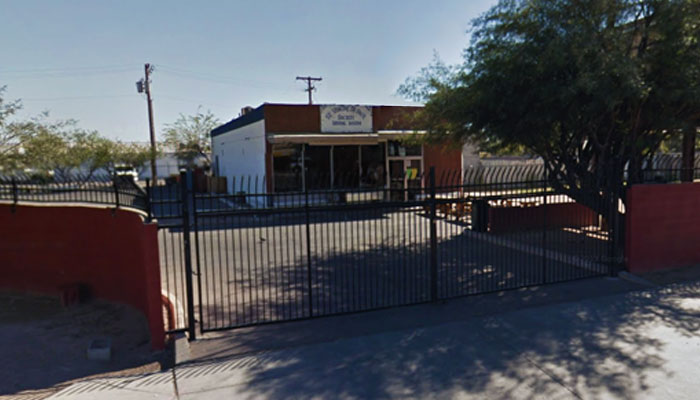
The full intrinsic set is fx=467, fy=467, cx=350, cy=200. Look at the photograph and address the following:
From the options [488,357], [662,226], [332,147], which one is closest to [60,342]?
[488,357]

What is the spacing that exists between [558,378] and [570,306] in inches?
94.3

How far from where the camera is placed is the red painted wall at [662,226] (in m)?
8.36

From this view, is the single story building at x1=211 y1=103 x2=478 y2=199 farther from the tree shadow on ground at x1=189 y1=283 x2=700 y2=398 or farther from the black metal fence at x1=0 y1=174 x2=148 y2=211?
the tree shadow on ground at x1=189 y1=283 x2=700 y2=398

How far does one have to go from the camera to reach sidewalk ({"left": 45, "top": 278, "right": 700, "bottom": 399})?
434cm

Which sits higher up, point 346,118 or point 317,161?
point 346,118

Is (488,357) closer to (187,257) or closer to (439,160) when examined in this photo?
(187,257)

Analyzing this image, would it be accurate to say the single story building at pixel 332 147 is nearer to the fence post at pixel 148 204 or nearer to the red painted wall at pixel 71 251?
the red painted wall at pixel 71 251

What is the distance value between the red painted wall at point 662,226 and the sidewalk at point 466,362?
7.41ft

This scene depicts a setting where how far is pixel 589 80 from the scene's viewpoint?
7.70m

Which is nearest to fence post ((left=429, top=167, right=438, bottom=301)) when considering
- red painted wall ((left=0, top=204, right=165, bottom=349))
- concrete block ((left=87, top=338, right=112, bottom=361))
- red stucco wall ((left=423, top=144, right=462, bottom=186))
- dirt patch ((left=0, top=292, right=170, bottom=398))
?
dirt patch ((left=0, top=292, right=170, bottom=398))

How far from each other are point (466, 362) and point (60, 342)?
542 cm

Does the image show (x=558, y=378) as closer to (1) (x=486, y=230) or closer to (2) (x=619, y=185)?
(2) (x=619, y=185)

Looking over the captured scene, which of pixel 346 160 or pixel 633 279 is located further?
pixel 346 160

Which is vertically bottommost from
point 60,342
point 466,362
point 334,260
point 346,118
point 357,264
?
point 60,342
